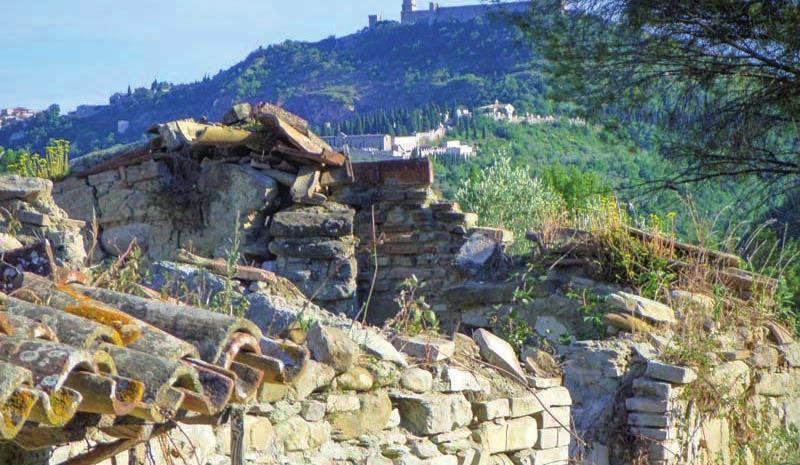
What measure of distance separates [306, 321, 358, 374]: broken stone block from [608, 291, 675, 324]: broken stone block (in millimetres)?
2659

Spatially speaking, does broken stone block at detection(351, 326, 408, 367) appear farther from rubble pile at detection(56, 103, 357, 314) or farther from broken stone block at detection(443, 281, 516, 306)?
rubble pile at detection(56, 103, 357, 314)

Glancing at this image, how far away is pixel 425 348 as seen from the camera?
14.9ft

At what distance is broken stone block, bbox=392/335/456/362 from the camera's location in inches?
178

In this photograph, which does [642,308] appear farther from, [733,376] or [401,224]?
[401,224]

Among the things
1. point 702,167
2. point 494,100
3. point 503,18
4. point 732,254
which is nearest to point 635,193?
point 702,167

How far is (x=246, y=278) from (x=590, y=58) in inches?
217

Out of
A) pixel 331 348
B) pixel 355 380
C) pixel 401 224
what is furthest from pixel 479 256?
pixel 331 348

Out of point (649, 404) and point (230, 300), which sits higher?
point (230, 300)

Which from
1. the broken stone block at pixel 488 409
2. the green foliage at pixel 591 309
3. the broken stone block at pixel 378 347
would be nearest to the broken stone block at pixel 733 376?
the green foliage at pixel 591 309

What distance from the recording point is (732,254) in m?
7.24

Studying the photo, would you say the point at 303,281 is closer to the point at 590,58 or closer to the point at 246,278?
the point at 246,278

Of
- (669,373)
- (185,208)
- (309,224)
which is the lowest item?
(669,373)

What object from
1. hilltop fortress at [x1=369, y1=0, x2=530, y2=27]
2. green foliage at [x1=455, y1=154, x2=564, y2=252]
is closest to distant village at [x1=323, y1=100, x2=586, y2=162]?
green foliage at [x1=455, y1=154, x2=564, y2=252]

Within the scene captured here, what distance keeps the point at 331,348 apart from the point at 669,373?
239 cm
